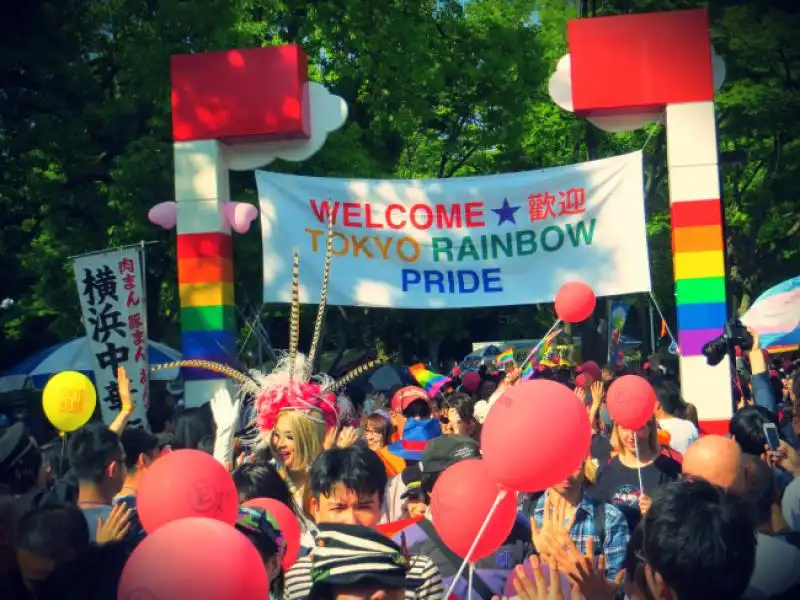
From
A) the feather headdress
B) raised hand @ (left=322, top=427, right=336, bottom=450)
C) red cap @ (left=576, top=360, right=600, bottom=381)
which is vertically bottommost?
raised hand @ (left=322, top=427, right=336, bottom=450)

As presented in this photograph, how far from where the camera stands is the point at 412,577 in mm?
3070

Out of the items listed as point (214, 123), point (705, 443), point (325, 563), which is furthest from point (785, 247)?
point (325, 563)

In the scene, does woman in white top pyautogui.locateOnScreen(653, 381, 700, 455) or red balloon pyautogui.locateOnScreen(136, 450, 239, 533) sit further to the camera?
woman in white top pyautogui.locateOnScreen(653, 381, 700, 455)

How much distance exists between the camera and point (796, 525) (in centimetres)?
385

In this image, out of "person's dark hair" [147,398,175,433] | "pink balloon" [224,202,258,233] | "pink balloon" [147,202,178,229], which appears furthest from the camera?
"pink balloon" [147,202,178,229]

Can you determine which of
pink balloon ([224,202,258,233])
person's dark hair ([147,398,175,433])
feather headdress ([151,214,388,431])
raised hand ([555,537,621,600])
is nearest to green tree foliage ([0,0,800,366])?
pink balloon ([224,202,258,233])

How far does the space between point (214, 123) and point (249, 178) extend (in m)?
5.91

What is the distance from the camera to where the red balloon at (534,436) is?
3.24 meters

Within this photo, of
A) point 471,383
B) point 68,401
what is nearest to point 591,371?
point 471,383

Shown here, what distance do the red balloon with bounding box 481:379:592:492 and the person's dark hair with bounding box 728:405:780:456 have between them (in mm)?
2107

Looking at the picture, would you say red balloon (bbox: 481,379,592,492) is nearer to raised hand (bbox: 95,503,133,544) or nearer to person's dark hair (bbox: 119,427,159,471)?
raised hand (bbox: 95,503,133,544)

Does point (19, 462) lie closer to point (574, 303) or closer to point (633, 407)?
point (633, 407)

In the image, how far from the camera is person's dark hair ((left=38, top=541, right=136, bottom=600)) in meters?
2.57

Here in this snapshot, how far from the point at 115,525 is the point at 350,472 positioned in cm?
125
